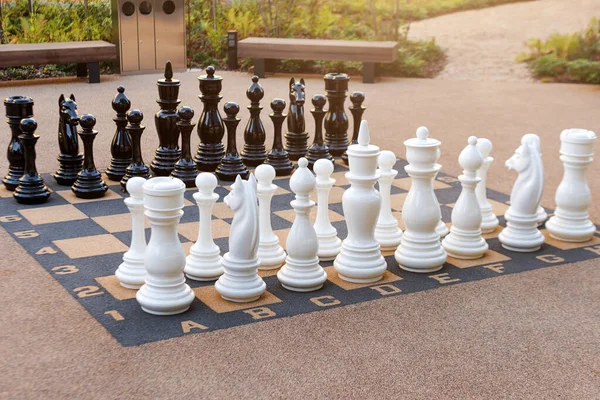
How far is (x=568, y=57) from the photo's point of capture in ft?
36.3

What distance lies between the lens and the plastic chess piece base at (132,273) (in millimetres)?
2918

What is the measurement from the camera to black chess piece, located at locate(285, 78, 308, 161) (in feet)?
16.6

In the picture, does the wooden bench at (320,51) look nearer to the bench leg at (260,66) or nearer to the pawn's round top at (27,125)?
the bench leg at (260,66)

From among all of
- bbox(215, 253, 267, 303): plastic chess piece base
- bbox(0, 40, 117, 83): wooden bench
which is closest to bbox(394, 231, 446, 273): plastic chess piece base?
bbox(215, 253, 267, 303): plastic chess piece base

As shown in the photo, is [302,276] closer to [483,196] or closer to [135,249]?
[135,249]

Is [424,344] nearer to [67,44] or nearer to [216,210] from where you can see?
[216,210]

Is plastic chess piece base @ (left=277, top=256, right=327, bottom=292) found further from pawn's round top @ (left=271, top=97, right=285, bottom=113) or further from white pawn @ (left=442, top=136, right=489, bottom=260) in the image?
pawn's round top @ (left=271, top=97, right=285, bottom=113)

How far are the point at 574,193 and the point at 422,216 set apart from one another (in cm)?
86

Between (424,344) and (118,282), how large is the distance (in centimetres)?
117

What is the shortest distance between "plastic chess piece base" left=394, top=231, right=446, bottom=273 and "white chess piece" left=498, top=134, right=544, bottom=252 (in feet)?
1.42

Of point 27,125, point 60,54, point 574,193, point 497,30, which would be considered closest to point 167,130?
point 27,125

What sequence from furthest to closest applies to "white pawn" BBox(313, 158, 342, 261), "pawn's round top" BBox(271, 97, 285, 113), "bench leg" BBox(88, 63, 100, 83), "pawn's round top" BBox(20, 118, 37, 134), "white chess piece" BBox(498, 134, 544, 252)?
"bench leg" BBox(88, 63, 100, 83) → "pawn's round top" BBox(271, 97, 285, 113) → "pawn's round top" BBox(20, 118, 37, 134) → "white chess piece" BBox(498, 134, 544, 252) → "white pawn" BBox(313, 158, 342, 261)

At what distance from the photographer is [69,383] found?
2.23 metres

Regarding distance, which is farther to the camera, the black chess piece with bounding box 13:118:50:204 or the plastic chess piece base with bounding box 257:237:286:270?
the black chess piece with bounding box 13:118:50:204
